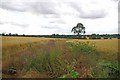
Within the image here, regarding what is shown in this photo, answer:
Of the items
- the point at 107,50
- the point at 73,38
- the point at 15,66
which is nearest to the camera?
the point at 15,66

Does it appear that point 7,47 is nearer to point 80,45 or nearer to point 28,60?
point 28,60

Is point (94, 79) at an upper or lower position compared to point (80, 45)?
lower

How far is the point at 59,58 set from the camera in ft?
48.0

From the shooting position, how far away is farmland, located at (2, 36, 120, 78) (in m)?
13.9

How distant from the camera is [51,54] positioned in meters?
14.8

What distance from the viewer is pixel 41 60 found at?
14469 millimetres

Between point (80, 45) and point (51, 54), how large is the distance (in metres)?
1.88

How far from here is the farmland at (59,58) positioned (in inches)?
546

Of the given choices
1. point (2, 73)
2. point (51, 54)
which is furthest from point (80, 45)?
point (2, 73)

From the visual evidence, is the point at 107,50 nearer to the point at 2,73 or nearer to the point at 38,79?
the point at 38,79

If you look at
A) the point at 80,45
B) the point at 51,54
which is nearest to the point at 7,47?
the point at 51,54

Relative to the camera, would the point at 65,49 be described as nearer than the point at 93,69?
No

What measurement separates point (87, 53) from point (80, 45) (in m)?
0.80

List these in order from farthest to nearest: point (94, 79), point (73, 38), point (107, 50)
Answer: point (73, 38), point (107, 50), point (94, 79)
